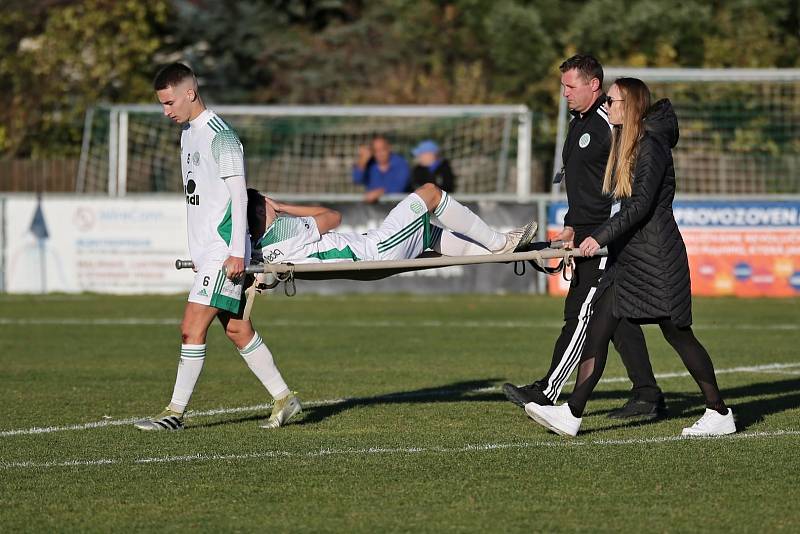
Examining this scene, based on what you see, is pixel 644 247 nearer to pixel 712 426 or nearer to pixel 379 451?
pixel 712 426

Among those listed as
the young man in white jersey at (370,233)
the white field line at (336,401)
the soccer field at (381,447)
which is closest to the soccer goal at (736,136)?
the soccer field at (381,447)

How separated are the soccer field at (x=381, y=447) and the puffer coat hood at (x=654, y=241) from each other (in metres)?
0.78

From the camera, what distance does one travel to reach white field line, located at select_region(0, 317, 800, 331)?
53.2ft

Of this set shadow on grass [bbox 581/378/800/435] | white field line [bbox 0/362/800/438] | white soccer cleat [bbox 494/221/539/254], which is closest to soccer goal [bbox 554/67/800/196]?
white field line [bbox 0/362/800/438]

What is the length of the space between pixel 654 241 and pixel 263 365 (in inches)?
99.1

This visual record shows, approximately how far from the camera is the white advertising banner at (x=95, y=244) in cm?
2088

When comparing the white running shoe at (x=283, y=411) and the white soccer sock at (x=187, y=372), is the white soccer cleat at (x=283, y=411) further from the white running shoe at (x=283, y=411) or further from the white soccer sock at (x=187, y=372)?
the white soccer sock at (x=187, y=372)

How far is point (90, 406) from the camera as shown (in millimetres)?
9875

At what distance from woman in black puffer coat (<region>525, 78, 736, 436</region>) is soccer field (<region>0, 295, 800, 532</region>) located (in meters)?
0.22

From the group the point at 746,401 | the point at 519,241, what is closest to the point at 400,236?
the point at 519,241

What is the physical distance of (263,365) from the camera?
8.78 meters

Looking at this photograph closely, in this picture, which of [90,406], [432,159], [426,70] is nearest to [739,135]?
[432,159]

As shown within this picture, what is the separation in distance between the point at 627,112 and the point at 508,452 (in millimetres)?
2032

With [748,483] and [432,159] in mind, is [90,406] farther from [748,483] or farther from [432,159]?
[432,159]
